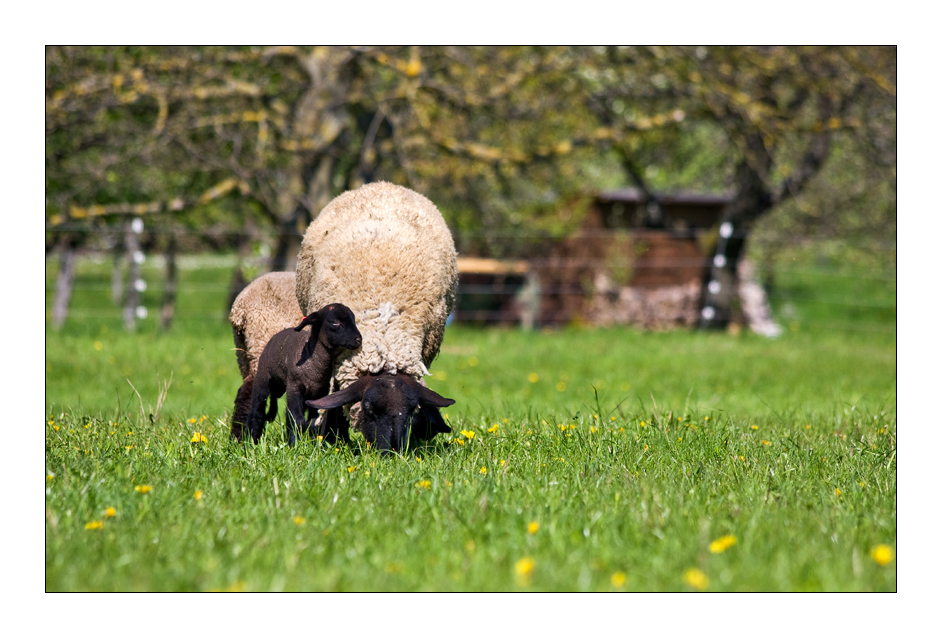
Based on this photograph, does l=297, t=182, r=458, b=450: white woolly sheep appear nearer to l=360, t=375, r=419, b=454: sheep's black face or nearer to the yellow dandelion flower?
l=360, t=375, r=419, b=454: sheep's black face

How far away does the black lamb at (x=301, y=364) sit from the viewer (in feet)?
13.8

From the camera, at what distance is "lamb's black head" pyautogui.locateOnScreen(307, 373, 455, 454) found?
164 inches

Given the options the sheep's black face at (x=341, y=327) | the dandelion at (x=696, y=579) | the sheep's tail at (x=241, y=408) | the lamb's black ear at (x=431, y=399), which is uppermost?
the sheep's black face at (x=341, y=327)

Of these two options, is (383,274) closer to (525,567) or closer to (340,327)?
(340,327)

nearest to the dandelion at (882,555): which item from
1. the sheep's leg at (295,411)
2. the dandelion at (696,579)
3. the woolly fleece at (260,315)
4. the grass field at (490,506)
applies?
the grass field at (490,506)

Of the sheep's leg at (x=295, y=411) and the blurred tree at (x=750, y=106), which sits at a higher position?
the blurred tree at (x=750, y=106)

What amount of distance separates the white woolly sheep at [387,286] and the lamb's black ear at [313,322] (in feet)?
0.67

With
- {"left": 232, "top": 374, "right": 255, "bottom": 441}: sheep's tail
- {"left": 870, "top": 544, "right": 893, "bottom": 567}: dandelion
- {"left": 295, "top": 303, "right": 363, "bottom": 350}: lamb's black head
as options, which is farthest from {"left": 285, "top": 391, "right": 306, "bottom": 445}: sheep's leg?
{"left": 870, "top": 544, "right": 893, "bottom": 567}: dandelion

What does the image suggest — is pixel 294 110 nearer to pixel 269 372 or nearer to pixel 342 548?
pixel 269 372

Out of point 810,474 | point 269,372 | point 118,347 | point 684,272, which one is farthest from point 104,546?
point 684,272

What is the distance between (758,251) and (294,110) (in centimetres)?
1236

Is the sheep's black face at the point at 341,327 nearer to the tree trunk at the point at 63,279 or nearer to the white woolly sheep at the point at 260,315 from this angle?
the white woolly sheep at the point at 260,315

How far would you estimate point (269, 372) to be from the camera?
4.66 meters

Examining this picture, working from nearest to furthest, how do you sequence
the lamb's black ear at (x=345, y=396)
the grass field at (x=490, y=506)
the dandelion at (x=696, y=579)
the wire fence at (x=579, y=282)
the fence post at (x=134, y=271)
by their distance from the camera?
the dandelion at (x=696, y=579) < the grass field at (x=490, y=506) < the lamb's black ear at (x=345, y=396) < the fence post at (x=134, y=271) < the wire fence at (x=579, y=282)
